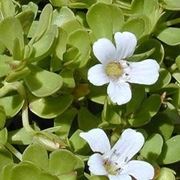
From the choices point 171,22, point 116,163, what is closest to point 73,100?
point 116,163

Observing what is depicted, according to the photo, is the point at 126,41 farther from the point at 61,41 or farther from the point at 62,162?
the point at 62,162

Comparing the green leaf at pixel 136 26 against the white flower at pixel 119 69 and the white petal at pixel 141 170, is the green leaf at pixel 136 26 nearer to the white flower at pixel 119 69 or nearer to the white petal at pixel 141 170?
the white flower at pixel 119 69

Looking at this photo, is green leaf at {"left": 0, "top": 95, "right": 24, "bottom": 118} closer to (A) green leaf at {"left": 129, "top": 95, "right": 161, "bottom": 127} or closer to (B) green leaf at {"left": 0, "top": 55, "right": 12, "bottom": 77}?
(B) green leaf at {"left": 0, "top": 55, "right": 12, "bottom": 77}

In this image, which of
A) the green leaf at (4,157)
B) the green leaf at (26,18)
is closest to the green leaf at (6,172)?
the green leaf at (4,157)

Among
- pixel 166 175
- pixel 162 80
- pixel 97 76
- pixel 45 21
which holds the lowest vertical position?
pixel 166 175

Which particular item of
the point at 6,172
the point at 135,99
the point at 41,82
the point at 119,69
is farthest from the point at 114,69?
the point at 6,172

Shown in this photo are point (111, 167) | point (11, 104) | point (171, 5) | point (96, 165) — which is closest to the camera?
point (96, 165)
